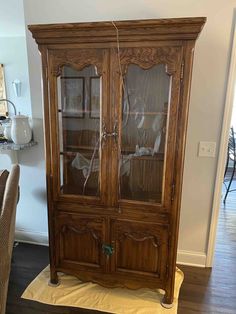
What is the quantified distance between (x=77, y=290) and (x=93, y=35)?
187cm

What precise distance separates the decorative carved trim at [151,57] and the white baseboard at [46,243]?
5.55 feet

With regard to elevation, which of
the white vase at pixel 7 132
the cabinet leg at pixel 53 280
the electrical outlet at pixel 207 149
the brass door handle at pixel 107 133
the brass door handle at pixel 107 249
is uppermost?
the brass door handle at pixel 107 133

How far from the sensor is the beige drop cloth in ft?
5.91

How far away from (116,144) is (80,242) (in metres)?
0.82

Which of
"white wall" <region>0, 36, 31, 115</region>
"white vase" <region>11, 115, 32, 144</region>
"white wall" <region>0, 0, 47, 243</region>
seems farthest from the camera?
"white wall" <region>0, 36, 31, 115</region>

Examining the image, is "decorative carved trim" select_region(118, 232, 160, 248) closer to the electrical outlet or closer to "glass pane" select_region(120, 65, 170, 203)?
"glass pane" select_region(120, 65, 170, 203)

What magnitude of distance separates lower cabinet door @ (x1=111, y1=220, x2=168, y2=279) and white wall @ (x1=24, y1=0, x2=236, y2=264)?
0.58 meters

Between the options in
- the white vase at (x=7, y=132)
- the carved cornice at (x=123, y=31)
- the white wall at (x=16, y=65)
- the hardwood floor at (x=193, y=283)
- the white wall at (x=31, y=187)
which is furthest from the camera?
the white wall at (x=16, y=65)

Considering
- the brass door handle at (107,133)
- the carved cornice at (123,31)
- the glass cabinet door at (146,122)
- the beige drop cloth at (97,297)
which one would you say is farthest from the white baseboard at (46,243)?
the carved cornice at (123,31)

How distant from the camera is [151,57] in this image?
1466mm

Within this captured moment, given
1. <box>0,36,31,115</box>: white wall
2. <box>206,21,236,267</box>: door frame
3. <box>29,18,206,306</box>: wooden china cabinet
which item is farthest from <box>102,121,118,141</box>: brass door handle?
<box>0,36,31,115</box>: white wall

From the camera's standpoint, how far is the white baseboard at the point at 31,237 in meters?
2.54

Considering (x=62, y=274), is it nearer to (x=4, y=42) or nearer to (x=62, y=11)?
(x=62, y=11)

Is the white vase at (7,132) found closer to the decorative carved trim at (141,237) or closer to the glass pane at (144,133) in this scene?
the glass pane at (144,133)
